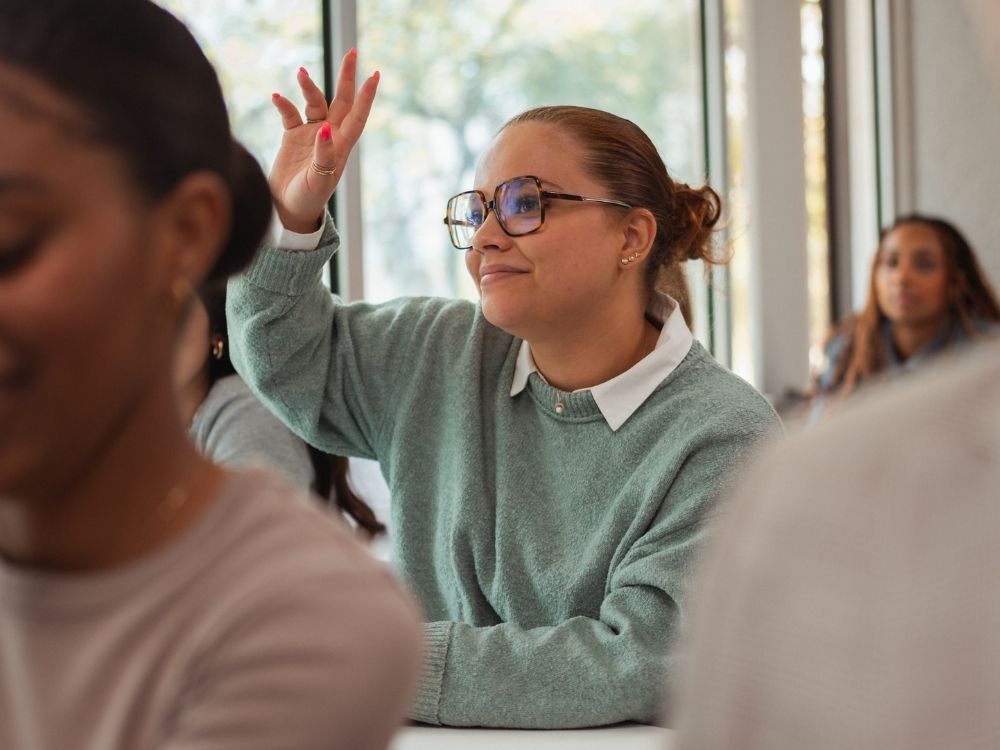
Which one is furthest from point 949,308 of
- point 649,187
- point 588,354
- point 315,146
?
point 315,146

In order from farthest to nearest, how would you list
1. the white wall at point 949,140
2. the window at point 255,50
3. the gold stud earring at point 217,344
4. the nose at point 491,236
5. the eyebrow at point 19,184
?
the white wall at point 949,140, the window at point 255,50, the gold stud earring at point 217,344, the nose at point 491,236, the eyebrow at point 19,184

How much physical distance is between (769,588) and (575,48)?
3534mm

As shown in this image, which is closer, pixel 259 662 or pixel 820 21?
pixel 259 662

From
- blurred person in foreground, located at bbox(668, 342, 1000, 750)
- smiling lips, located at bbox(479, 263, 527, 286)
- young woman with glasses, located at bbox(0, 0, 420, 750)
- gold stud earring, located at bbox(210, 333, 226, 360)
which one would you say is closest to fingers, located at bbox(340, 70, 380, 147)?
smiling lips, located at bbox(479, 263, 527, 286)

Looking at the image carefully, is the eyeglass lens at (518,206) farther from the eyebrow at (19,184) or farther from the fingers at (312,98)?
the eyebrow at (19,184)

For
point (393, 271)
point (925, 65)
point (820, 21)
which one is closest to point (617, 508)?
point (393, 271)

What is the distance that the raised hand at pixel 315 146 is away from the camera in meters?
1.69

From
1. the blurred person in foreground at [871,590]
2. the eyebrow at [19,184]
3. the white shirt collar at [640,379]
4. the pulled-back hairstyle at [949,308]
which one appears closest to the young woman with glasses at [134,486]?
the eyebrow at [19,184]

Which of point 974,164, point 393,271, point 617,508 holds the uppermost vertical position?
point 974,164

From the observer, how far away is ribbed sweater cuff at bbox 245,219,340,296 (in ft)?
5.63

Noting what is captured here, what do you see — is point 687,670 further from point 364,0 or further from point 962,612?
point 364,0

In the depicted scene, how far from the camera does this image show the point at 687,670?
513 mm

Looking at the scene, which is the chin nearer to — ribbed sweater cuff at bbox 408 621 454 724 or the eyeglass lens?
the eyeglass lens

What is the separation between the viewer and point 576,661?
4.73ft
